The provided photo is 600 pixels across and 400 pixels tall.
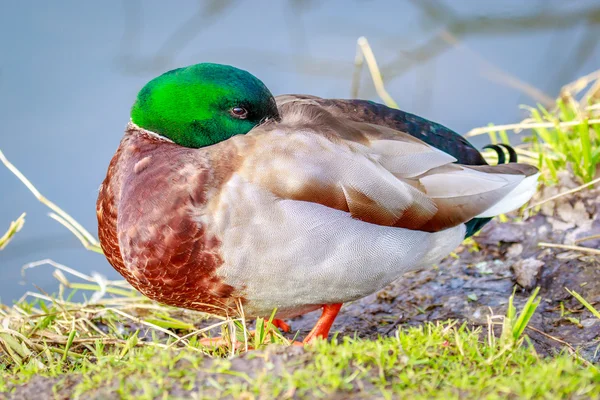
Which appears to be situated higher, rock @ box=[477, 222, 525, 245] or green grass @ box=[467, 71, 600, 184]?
green grass @ box=[467, 71, 600, 184]

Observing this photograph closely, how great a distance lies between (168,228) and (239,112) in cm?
55

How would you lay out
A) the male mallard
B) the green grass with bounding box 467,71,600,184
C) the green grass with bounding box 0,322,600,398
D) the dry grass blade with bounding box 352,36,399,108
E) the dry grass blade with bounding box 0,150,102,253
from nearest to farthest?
the green grass with bounding box 0,322,600,398
the male mallard
the dry grass blade with bounding box 0,150,102,253
the green grass with bounding box 467,71,600,184
the dry grass blade with bounding box 352,36,399,108

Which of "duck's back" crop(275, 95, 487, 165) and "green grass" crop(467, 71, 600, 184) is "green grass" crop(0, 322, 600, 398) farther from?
"green grass" crop(467, 71, 600, 184)

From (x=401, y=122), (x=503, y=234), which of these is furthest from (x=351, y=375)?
(x=503, y=234)

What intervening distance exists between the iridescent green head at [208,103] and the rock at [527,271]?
146cm

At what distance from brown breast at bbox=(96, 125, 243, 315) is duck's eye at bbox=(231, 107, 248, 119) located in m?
0.19

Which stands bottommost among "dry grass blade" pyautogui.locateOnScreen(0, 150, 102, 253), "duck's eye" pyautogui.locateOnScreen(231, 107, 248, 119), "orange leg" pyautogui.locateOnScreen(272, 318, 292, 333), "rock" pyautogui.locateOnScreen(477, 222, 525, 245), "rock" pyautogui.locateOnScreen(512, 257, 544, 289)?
"orange leg" pyautogui.locateOnScreen(272, 318, 292, 333)

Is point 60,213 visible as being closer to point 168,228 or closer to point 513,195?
point 168,228

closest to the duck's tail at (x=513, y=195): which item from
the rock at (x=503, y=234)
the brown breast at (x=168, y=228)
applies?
the rock at (x=503, y=234)

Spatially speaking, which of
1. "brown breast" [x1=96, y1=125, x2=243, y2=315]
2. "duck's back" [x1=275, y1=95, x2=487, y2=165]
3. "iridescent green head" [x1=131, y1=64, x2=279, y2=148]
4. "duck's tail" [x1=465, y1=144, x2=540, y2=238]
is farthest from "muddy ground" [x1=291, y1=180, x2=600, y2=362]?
"iridescent green head" [x1=131, y1=64, x2=279, y2=148]

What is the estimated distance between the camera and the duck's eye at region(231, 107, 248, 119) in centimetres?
293

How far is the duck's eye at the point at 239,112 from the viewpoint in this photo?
9.61 feet

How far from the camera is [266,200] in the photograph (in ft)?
8.84

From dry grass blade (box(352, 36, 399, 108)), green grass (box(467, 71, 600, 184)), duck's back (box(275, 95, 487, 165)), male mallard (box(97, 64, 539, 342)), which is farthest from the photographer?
dry grass blade (box(352, 36, 399, 108))
